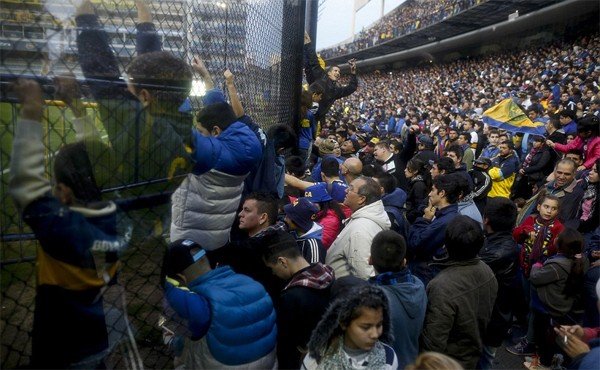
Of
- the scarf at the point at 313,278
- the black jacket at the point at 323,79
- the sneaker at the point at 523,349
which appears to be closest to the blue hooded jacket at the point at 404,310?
the scarf at the point at 313,278

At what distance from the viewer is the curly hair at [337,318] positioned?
2119 millimetres

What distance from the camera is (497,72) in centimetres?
2252

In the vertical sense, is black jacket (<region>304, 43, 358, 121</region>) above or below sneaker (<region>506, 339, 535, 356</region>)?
above

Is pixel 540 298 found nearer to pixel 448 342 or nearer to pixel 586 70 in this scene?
pixel 448 342

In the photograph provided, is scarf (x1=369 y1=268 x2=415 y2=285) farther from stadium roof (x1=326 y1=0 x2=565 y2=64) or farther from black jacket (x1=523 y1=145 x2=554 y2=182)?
stadium roof (x1=326 y1=0 x2=565 y2=64)

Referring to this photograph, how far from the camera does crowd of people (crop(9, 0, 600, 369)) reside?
5.14 ft

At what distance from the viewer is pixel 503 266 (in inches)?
141

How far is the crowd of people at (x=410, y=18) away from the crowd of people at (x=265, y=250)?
21.7 metres

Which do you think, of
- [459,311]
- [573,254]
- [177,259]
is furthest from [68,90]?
[573,254]

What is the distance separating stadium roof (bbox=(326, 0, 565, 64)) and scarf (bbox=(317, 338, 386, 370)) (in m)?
22.0

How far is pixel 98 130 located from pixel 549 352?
395cm

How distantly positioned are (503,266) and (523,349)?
113cm

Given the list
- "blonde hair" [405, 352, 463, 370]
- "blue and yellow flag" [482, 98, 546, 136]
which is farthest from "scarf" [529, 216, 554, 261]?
"blue and yellow flag" [482, 98, 546, 136]

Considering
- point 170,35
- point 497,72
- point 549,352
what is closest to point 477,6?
point 497,72
